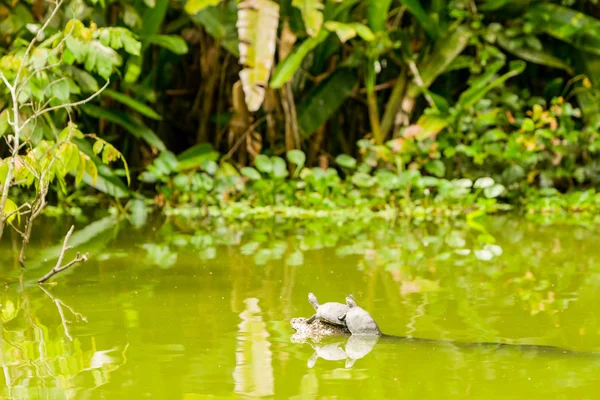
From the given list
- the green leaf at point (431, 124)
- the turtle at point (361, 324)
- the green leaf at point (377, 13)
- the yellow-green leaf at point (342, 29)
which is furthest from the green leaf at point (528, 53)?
the turtle at point (361, 324)

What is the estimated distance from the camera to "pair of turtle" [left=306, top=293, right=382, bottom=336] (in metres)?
2.94

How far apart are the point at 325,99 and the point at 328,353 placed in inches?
194

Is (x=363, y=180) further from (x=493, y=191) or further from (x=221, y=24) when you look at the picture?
(x=221, y=24)

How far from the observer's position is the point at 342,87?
7594 millimetres

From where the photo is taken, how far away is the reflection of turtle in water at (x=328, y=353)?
2691 mm

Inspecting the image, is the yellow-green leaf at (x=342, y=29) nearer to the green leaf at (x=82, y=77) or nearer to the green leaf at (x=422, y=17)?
the green leaf at (x=422, y=17)

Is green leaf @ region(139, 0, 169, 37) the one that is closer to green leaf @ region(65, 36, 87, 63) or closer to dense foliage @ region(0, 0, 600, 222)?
dense foliage @ region(0, 0, 600, 222)

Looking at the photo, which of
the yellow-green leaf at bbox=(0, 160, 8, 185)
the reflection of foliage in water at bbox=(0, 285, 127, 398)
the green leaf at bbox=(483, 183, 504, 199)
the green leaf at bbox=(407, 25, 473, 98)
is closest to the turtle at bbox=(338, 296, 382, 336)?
the reflection of foliage in water at bbox=(0, 285, 127, 398)

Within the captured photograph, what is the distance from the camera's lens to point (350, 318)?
2961 millimetres

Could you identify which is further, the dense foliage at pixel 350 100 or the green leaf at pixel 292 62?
the dense foliage at pixel 350 100

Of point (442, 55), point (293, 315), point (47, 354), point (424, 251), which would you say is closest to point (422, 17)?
point (442, 55)

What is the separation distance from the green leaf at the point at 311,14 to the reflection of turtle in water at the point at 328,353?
3901 millimetres

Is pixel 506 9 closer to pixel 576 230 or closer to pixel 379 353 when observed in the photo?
pixel 576 230

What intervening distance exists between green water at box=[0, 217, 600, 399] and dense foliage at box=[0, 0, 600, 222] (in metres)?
1.47
